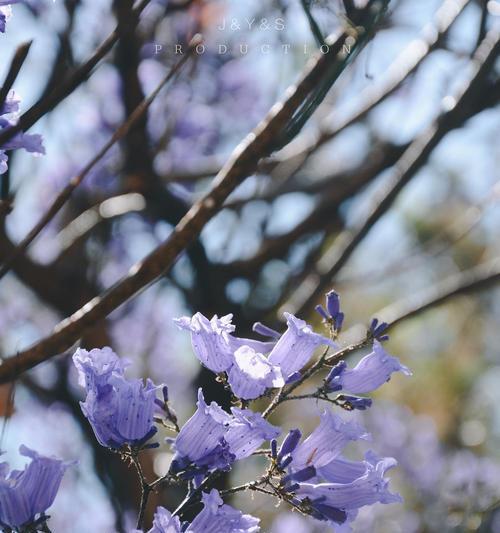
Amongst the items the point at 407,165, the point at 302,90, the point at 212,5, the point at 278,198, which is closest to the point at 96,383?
the point at 302,90

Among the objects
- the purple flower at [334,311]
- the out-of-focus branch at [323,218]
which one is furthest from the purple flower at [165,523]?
the out-of-focus branch at [323,218]

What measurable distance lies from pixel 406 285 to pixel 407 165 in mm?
4547

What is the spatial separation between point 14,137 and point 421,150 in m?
1.12

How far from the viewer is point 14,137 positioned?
950 millimetres

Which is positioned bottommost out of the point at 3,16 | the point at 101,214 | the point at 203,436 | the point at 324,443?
the point at 101,214

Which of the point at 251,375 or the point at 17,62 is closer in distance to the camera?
the point at 17,62

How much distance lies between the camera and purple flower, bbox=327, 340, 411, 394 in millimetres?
1057

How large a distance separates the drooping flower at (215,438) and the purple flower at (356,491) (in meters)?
0.12

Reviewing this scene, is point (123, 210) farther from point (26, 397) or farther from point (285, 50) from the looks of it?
point (26, 397)

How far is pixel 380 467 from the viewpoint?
3.39 feet

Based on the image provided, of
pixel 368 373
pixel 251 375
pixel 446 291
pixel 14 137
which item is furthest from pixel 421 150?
pixel 14 137

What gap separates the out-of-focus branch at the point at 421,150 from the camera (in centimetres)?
178

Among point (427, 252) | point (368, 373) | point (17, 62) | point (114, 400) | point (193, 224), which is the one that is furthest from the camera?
point (427, 252)

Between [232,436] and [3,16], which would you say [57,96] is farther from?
[232,436]
